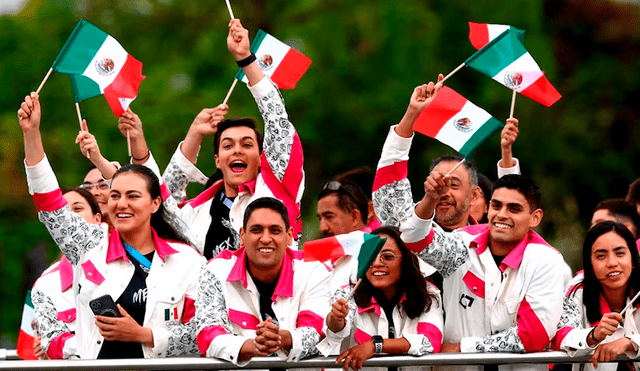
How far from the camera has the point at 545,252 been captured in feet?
27.0

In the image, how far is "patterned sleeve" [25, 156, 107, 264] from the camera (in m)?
7.77

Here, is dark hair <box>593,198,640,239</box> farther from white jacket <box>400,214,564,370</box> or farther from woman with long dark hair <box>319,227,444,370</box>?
woman with long dark hair <box>319,227,444,370</box>

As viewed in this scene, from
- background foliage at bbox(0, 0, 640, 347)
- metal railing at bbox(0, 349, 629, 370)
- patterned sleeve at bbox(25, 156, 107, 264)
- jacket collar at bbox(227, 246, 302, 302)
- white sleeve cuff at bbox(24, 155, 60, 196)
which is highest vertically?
background foliage at bbox(0, 0, 640, 347)

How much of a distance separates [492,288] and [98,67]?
3.07 meters

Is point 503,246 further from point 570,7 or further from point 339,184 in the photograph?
point 570,7

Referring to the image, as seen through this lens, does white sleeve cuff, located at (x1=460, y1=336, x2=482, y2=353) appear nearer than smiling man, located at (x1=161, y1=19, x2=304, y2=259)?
Yes

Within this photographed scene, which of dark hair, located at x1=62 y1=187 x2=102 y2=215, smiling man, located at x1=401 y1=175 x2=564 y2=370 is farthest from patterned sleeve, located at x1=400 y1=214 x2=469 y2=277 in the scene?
dark hair, located at x1=62 y1=187 x2=102 y2=215

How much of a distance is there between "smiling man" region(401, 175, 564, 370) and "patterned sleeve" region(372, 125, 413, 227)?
250 millimetres

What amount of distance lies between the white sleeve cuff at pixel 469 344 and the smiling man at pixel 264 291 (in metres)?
0.87

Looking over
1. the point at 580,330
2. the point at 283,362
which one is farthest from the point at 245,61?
the point at 580,330

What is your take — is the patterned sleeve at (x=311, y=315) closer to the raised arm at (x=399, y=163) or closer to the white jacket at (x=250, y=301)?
the white jacket at (x=250, y=301)

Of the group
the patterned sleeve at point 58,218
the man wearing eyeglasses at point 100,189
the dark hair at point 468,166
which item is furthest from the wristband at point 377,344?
the man wearing eyeglasses at point 100,189

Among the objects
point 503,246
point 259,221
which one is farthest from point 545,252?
point 259,221

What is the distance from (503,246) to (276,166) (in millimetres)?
1534
